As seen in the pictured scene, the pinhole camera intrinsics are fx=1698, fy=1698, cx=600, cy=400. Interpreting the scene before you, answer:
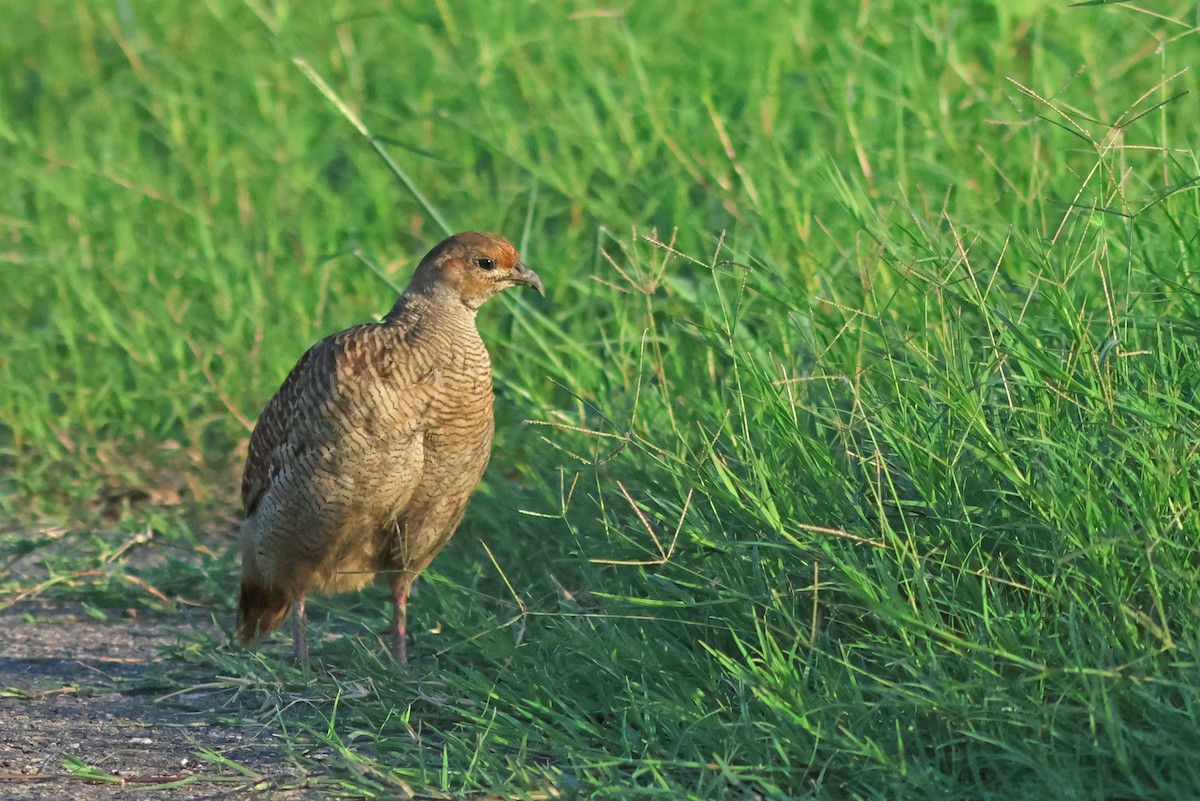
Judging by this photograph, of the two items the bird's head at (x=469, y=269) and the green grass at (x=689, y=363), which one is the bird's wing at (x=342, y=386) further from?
the green grass at (x=689, y=363)

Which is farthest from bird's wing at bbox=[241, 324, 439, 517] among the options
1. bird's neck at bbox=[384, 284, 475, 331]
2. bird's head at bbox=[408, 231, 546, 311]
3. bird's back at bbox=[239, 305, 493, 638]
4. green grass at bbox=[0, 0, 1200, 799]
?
green grass at bbox=[0, 0, 1200, 799]

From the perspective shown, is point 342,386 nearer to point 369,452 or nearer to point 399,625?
point 369,452

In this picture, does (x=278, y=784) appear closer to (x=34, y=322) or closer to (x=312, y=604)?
(x=312, y=604)

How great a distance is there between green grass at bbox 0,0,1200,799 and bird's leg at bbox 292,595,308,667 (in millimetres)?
141

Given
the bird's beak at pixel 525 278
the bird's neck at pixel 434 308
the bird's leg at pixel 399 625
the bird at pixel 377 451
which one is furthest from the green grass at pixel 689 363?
the bird's neck at pixel 434 308

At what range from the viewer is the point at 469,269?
4.62 metres

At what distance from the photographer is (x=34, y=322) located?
666 cm

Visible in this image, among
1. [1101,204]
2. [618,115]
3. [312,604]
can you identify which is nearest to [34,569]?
[312,604]

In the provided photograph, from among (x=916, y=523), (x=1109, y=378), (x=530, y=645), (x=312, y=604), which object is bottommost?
(x=312, y=604)

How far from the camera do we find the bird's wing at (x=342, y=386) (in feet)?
13.9

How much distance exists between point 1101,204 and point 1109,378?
1.67 feet

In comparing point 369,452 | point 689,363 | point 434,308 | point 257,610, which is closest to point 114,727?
point 257,610

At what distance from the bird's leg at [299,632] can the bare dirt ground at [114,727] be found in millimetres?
247

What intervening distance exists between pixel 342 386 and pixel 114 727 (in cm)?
98
